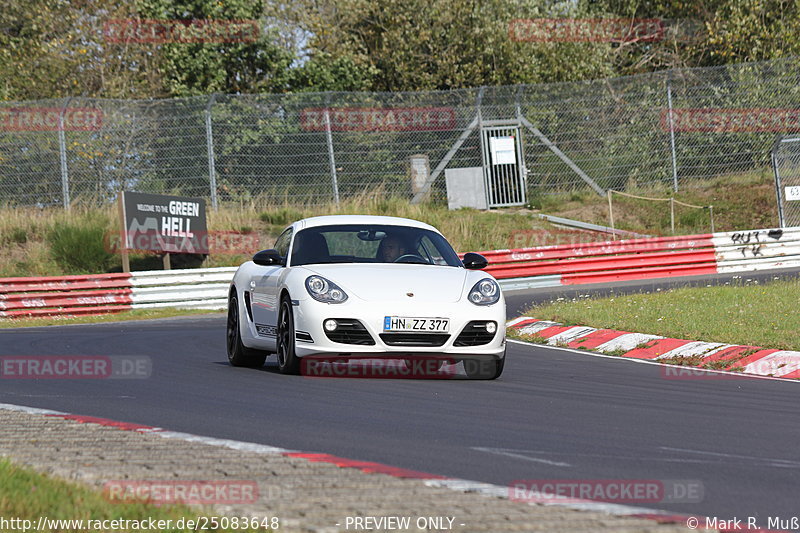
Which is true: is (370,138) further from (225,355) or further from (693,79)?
(225,355)

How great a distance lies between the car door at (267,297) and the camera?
1029 centimetres

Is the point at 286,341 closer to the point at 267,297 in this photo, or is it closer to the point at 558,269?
the point at 267,297

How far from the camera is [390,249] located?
34.6 feet

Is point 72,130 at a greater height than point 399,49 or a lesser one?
lesser

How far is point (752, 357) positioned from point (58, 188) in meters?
18.6

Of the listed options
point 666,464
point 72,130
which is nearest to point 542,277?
point 72,130

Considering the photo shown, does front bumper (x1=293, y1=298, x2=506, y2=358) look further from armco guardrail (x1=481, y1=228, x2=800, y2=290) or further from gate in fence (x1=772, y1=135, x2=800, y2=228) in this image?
gate in fence (x1=772, y1=135, x2=800, y2=228)

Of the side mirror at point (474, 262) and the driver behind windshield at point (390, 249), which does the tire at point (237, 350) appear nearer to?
the driver behind windshield at point (390, 249)

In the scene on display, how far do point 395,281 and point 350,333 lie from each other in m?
0.58

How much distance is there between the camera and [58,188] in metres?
26.0

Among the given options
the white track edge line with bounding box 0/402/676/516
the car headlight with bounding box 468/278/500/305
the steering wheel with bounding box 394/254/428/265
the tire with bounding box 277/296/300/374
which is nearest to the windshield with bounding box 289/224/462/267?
the steering wheel with bounding box 394/254/428/265

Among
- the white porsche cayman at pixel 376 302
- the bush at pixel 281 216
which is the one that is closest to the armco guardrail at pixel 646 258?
the bush at pixel 281 216

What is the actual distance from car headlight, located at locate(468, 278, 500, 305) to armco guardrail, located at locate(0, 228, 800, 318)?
13.8m

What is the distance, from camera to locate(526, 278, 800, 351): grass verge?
1204cm
